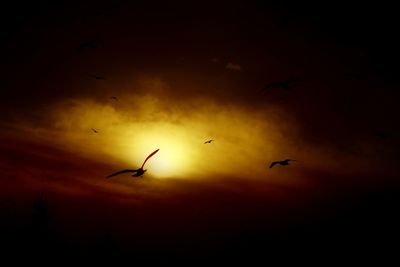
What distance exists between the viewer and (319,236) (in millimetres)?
138375

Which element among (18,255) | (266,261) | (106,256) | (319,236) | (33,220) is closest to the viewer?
(33,220)

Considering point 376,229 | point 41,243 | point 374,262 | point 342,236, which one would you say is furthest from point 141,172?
point 342,236

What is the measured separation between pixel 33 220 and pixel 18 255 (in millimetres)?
33392

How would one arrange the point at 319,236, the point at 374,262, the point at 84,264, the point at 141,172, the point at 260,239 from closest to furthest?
the point at 141,172
the point at 374,262
the point at 260,239
the point at 84,264
the point at 319,236

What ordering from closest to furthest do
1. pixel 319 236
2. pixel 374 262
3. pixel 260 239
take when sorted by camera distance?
pixel 374 262
pixel 260 239
pixel 319 236

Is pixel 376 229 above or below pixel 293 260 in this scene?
above

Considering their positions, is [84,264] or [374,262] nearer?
[374,262]

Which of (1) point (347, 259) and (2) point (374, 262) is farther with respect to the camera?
(1) point (347, 259)

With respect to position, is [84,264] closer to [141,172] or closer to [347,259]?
[347,259]

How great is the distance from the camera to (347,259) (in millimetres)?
113938

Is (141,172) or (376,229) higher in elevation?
(376,229)

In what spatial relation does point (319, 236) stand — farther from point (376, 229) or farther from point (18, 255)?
point (18, 255)

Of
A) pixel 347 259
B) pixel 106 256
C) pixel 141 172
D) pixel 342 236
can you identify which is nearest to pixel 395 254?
pixel 347 259

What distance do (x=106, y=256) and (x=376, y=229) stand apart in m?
93.0
